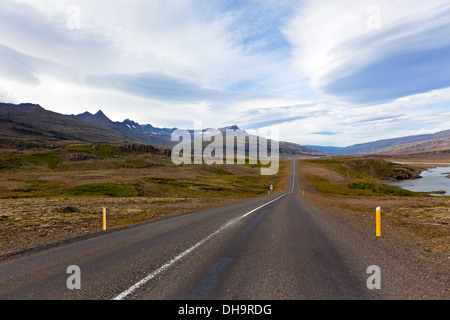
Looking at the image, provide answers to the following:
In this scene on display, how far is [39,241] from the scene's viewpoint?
1262 cm

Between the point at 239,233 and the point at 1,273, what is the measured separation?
29.4 ft

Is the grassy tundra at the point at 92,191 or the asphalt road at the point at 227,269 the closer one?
the asphalt road at the point at 227,269

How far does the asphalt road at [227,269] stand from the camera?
5879 mm

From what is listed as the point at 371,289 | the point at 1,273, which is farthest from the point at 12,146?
the point at 371,289

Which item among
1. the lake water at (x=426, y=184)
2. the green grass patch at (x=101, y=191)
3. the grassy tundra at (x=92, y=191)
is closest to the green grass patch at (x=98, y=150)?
the grassy tundra at (x=92, y=191)

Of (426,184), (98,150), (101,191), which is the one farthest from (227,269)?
(98,150)

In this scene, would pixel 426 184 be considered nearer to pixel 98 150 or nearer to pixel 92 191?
pixel 92 191

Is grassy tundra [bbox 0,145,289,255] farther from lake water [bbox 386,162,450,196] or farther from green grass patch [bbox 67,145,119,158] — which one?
A: lake water [bbox 386,162,450,196]

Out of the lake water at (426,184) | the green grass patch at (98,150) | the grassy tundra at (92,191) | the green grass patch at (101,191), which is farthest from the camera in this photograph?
the green grass patch at (98,150)

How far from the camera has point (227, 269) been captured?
289 inches

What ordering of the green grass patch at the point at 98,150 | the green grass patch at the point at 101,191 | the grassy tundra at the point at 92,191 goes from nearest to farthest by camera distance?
the grassy tundra at the point at 92,191 < the green grass patch at the point at 101,191 < the green grass patch at the point at 98,150

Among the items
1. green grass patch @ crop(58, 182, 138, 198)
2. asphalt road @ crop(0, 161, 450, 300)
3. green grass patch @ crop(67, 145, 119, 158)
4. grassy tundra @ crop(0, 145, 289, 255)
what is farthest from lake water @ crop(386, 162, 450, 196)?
green grass patch @ crop(67, 145, 119, 158)

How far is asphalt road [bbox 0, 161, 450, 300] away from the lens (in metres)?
5.88

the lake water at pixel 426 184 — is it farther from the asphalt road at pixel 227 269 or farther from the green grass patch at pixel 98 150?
the green grass patch at pixel 98 150
